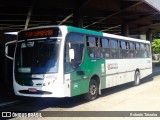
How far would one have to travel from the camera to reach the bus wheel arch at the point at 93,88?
1209cm

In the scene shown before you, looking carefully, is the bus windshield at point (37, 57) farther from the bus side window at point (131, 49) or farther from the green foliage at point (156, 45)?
the green foliage at point (156, 45)

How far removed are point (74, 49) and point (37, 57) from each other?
1.34 metres

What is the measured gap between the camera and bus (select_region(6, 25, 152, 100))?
10555 mm

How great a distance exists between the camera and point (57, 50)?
10641 mm

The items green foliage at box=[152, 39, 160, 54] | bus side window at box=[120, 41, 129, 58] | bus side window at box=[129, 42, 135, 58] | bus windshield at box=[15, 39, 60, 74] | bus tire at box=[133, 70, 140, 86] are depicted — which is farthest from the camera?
green foliage at box=[152, 39, 160, 54]

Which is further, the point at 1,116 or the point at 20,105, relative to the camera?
the point at 20,105

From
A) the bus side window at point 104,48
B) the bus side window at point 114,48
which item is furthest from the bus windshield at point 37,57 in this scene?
the bus side window at point 114,48

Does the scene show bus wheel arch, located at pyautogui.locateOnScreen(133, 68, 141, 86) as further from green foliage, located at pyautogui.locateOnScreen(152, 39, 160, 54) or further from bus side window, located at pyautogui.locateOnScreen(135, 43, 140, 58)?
green foliage, located at pyautogui.locateOnScreen(152, 39, 160, 54)

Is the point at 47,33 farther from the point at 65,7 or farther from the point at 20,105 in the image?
the point at 65,7

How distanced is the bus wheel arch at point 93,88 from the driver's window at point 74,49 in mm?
1306

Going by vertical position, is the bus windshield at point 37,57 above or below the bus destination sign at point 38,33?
below

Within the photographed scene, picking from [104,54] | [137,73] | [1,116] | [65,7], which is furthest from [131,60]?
[1,116]

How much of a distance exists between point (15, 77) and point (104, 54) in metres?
4.11

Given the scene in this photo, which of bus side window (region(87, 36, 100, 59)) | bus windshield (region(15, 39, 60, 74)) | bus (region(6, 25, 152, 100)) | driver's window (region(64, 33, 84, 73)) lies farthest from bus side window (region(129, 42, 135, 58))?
bus windshield (region(15, 39, 60, 74))
